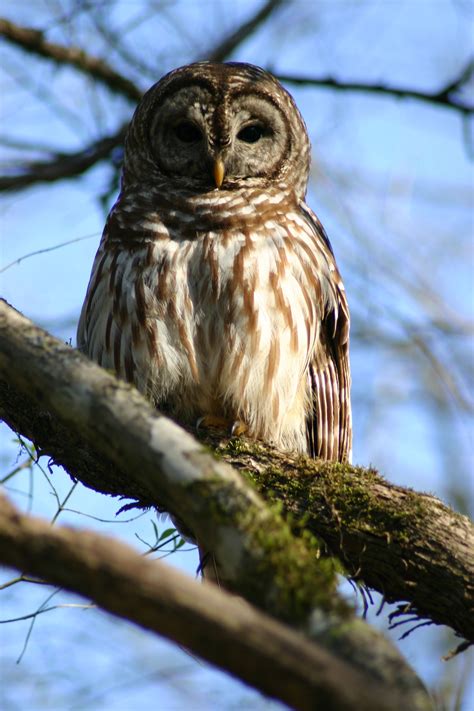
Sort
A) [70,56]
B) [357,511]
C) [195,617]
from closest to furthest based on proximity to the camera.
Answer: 1. [195,617]
2. [357,511]
3. [70,56]

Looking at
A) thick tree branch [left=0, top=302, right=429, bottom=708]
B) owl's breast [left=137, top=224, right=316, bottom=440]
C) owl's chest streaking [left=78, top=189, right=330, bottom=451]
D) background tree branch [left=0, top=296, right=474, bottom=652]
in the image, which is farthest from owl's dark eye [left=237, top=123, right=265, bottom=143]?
thick tree branch [left=0, top=302, right=429, bottom=708]

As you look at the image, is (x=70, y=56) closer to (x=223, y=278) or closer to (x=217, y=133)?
(x=217, y=133)

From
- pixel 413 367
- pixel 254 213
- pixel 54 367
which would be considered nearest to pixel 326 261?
pixel 254 213

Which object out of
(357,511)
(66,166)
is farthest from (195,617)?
(66,166)

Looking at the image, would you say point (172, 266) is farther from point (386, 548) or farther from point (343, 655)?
point (343, 655)

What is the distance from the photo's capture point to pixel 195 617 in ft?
5.41

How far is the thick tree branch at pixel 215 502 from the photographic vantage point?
188 centimetres

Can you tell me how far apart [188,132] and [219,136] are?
0.75ft

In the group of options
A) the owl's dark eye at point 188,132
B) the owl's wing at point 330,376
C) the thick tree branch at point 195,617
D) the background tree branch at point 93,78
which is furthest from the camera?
the background tree branch at point 93,78

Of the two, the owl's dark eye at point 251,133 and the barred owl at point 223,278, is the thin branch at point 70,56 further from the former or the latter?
the owl's dark eye at point 251,133

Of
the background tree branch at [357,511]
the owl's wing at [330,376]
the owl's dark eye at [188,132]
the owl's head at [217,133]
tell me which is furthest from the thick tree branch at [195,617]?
the owl's dark eye at [188,132]

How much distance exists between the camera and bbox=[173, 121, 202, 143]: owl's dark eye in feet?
16.9

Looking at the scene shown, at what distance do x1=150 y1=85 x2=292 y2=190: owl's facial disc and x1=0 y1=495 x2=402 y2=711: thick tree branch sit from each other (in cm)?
336

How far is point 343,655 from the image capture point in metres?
1.83
